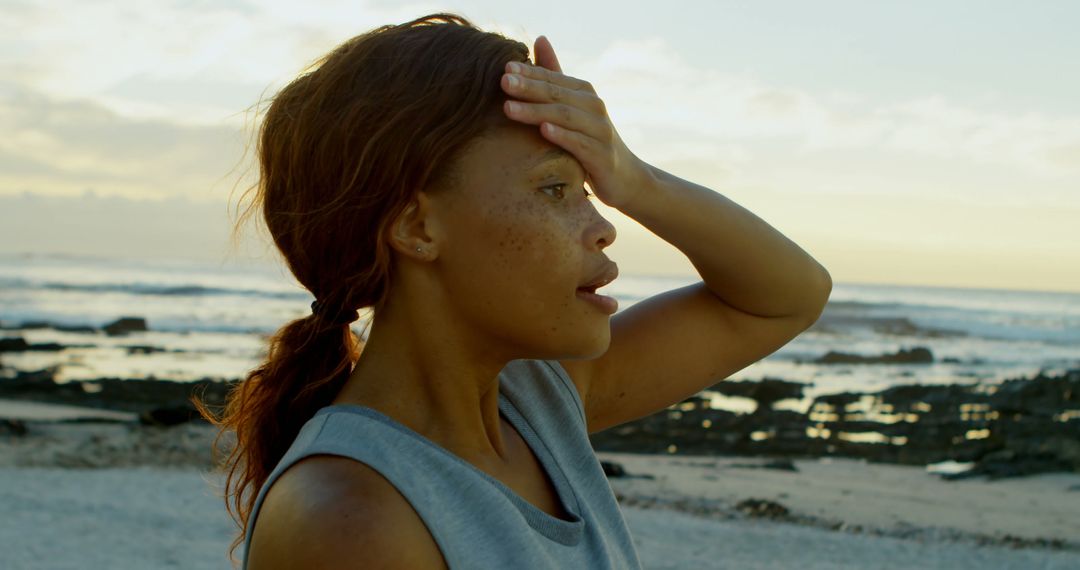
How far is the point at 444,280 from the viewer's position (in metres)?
1.86

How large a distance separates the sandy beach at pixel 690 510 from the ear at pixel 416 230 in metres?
5.48

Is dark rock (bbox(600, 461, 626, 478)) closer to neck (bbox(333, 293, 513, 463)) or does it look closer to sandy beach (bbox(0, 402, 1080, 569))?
sandy beach (bbox(0, 402, 1080, 569))

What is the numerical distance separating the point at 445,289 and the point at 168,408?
11.5 meters

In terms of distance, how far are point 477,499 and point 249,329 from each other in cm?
2573

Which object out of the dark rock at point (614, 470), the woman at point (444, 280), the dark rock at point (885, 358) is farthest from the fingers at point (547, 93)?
the dark rock at point (885, 358)

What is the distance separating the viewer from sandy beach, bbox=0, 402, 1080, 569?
7.34 m

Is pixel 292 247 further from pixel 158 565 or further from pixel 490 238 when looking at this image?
pixel 158 565

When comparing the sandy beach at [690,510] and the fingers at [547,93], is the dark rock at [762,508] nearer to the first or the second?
the sandy beach at [690,510]

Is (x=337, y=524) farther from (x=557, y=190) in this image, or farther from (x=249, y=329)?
(x=249, y=329)

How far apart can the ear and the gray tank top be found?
0.27 m

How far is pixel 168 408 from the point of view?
1253cm

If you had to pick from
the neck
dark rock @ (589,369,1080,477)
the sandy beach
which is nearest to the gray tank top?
the neck

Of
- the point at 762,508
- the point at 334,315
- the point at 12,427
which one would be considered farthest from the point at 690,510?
the point at 334,315

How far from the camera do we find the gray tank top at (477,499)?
1562 mm
